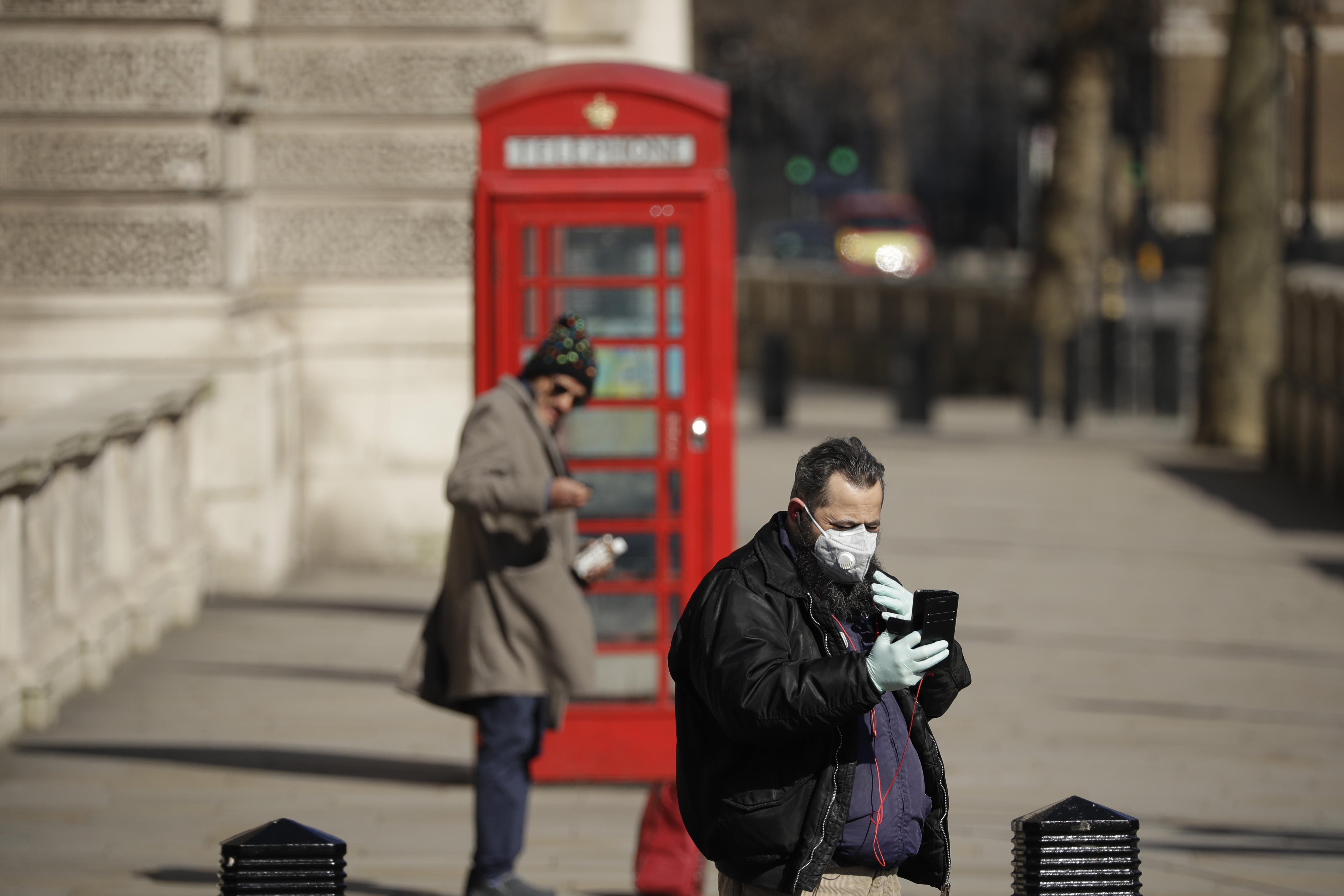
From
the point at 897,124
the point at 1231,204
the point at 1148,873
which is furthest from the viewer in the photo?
the point at 897,124

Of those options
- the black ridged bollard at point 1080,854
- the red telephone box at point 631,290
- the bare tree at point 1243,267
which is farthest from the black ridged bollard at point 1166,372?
the black ridged bollard at point 1080,854

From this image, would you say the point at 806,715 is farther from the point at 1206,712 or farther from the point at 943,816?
the point at 1206,712

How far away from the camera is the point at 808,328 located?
31984 millimetres

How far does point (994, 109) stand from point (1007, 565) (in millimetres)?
52642

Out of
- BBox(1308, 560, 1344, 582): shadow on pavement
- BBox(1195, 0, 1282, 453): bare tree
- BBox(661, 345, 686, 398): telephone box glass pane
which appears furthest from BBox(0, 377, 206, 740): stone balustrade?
BBox(1195, 0, 1282, 453): bare tree

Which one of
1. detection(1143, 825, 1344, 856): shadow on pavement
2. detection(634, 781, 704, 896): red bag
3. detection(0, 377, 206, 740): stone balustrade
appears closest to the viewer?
detection(634, 781, 704, 896): red bag

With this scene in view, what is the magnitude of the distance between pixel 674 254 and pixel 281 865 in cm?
361

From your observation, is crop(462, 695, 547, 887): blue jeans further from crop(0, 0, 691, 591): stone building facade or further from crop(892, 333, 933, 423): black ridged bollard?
crop(892, 333, 933, 423): black ridged bollard

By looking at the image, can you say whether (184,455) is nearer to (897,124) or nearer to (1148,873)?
(1148,873)

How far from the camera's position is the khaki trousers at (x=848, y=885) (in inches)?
145

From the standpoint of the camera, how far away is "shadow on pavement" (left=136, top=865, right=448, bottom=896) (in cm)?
604

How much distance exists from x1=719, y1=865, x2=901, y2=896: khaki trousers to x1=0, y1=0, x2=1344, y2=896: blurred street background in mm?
2429

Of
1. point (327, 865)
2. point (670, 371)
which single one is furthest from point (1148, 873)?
point (327, 865)

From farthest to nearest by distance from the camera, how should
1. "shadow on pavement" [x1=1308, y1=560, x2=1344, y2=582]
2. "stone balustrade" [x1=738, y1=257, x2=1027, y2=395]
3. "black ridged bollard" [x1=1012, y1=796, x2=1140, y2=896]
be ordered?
1. "stone balustrade" [x1=738, y1=257, x2=1027, y2=395]
2. "shadow on pavement" [x1=1308, y1=560, x2=1344, y2=582]
3. "black ridged bollard" [x1=1012, y1=796, x2=1140, y2=896]
